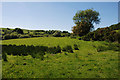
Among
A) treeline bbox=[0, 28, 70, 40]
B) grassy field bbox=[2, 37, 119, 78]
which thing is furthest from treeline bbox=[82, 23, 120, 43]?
treeline bbox=[0, 28, 70, 40]

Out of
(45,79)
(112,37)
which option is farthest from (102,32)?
(45,79)

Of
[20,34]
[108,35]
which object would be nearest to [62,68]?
[108,35]

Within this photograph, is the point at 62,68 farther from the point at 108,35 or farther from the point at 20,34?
the point at 20,34

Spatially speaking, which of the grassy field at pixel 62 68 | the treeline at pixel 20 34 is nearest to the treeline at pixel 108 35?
the grassy field at pixel 62 68

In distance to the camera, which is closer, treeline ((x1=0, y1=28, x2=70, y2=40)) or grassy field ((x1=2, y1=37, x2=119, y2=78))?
grassy field ((x1=2, y1=37, x2=119, y2=78))

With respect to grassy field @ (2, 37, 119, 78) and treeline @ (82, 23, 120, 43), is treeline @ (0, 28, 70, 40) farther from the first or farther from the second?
grassy field @ (2, 37, 119, 78)

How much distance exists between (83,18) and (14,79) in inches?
2391

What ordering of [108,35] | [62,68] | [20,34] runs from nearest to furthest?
[62,68] < [108,35] < [20,34]

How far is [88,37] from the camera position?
39156mm

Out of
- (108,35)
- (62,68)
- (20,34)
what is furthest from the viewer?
(20,34)

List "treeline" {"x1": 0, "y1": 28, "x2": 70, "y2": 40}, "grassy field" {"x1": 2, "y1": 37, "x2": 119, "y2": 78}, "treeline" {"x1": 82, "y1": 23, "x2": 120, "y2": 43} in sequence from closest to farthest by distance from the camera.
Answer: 1. "grassy field" {"x1": 2, "y1": 37, "x2": 119, "y2": 78}
2. "treeline" {"x1": 82, "y1": 23, "x2": 120, "y2": 43}
3. "treeline" {"x1": 0, "y1": 28, "x2": 70, "y2": 40}

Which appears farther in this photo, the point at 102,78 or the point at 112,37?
the point at 112,37

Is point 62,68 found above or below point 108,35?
below

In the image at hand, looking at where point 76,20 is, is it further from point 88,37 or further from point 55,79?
point 55,79
